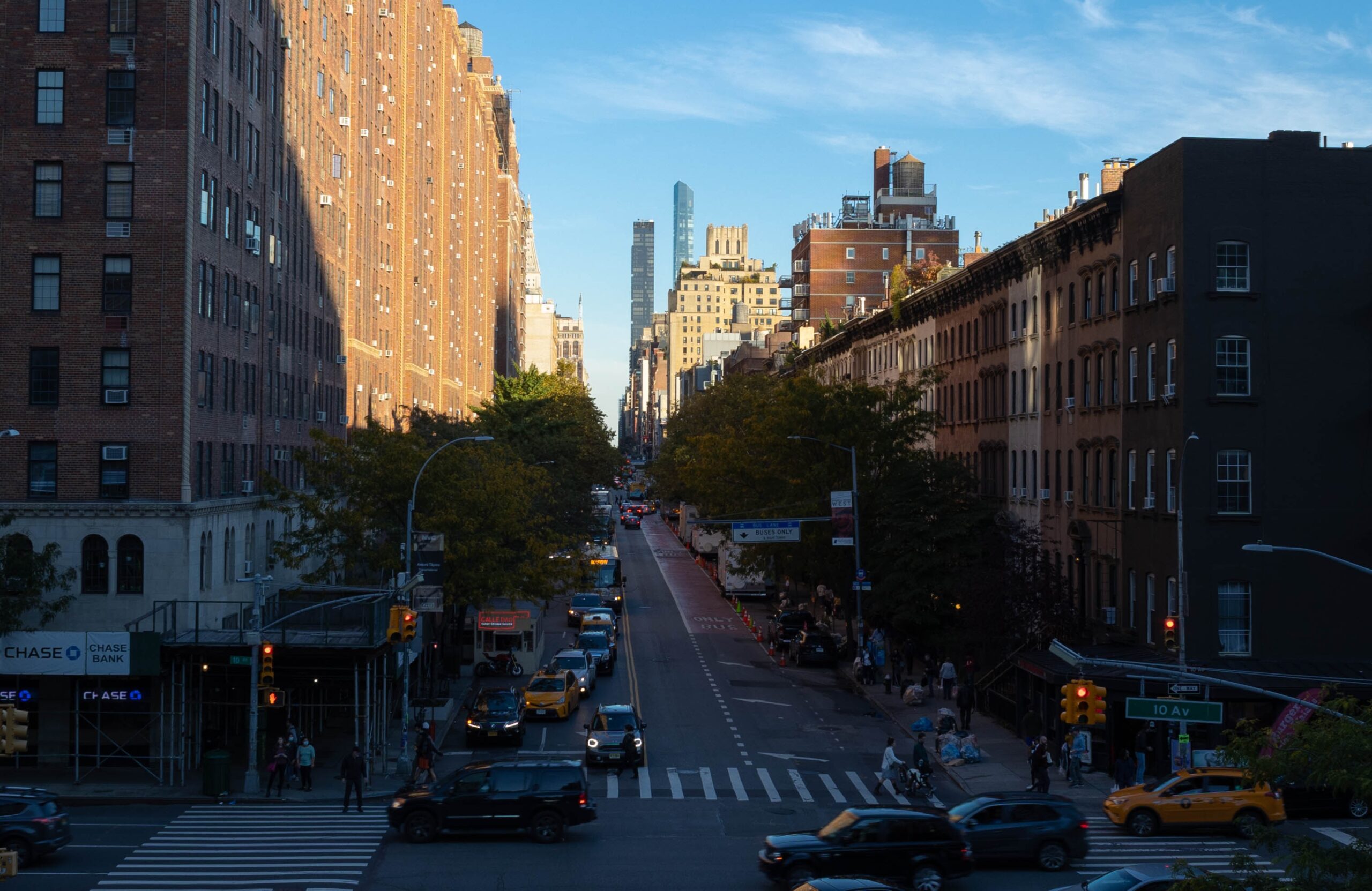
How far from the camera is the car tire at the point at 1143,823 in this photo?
32.9m

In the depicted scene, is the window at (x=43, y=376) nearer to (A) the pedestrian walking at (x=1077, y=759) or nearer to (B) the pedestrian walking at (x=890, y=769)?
(B) the pedestrian walking at (x=890, y=769)

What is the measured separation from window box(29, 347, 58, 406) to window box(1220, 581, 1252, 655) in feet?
117

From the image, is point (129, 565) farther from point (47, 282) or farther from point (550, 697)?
point (550, 697)

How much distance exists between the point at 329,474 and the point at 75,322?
12668mm

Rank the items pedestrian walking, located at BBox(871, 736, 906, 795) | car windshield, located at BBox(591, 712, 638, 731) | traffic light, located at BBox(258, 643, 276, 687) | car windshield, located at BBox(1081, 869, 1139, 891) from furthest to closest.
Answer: car windshield, located at BBox(591, 712, 638, 731) → pedestrian walking, located at BBox(871, 736, 906, 795) → traffic light, located at BBox(258, 643, 276, 687) → car windshield, located at BBox(1081, 869, 1139, 891)

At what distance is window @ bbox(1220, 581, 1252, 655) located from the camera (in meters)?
43.6

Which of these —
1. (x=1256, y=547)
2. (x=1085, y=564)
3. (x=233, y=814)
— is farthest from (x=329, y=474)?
(x=1256, y=547)

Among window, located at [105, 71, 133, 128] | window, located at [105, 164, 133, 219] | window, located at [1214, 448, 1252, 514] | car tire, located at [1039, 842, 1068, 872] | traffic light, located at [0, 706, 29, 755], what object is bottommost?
car tire, located at [1039, 842, 1068, 872]

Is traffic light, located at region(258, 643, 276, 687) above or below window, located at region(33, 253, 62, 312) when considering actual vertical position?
below

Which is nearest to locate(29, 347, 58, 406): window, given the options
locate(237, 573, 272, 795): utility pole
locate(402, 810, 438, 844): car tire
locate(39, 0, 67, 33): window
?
locate(39, 0, 67, 33): window

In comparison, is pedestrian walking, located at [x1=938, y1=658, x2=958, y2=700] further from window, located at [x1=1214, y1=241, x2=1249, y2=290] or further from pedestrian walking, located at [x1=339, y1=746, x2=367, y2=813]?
pedestrian walking, located at [x1=339, y1=746, x2=367, y2=813]

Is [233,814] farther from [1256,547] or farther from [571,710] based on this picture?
[1256,547]

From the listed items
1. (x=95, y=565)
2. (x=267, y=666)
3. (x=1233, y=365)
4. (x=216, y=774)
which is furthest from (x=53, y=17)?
(x=1233, y=365)

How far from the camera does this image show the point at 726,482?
78.2 metres
